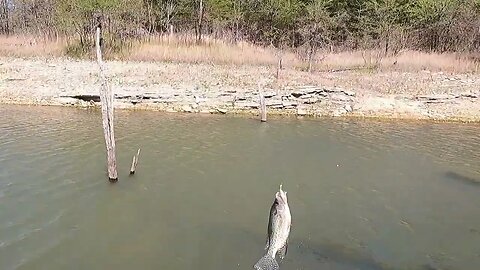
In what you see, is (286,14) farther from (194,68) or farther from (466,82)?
(466,82)

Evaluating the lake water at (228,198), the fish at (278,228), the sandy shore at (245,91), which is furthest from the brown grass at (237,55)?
the fish at (278,228)

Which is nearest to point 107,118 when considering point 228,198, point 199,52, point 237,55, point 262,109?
point 228,198

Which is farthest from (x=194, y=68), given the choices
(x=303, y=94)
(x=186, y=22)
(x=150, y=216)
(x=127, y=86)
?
(x=150, y=216)

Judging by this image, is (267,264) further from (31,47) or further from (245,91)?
(31,47)

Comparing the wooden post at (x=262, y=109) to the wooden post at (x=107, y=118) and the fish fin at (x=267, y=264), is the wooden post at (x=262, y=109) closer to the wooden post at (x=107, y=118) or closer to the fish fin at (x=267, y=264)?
the wooden post at (x=107, y=118)

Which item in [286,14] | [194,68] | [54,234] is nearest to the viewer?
[54,234]

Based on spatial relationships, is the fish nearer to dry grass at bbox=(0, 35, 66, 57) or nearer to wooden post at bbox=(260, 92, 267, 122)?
wooden post at bbox=(260, 92, 267, 122)

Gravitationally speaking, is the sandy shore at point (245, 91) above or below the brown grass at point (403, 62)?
below
